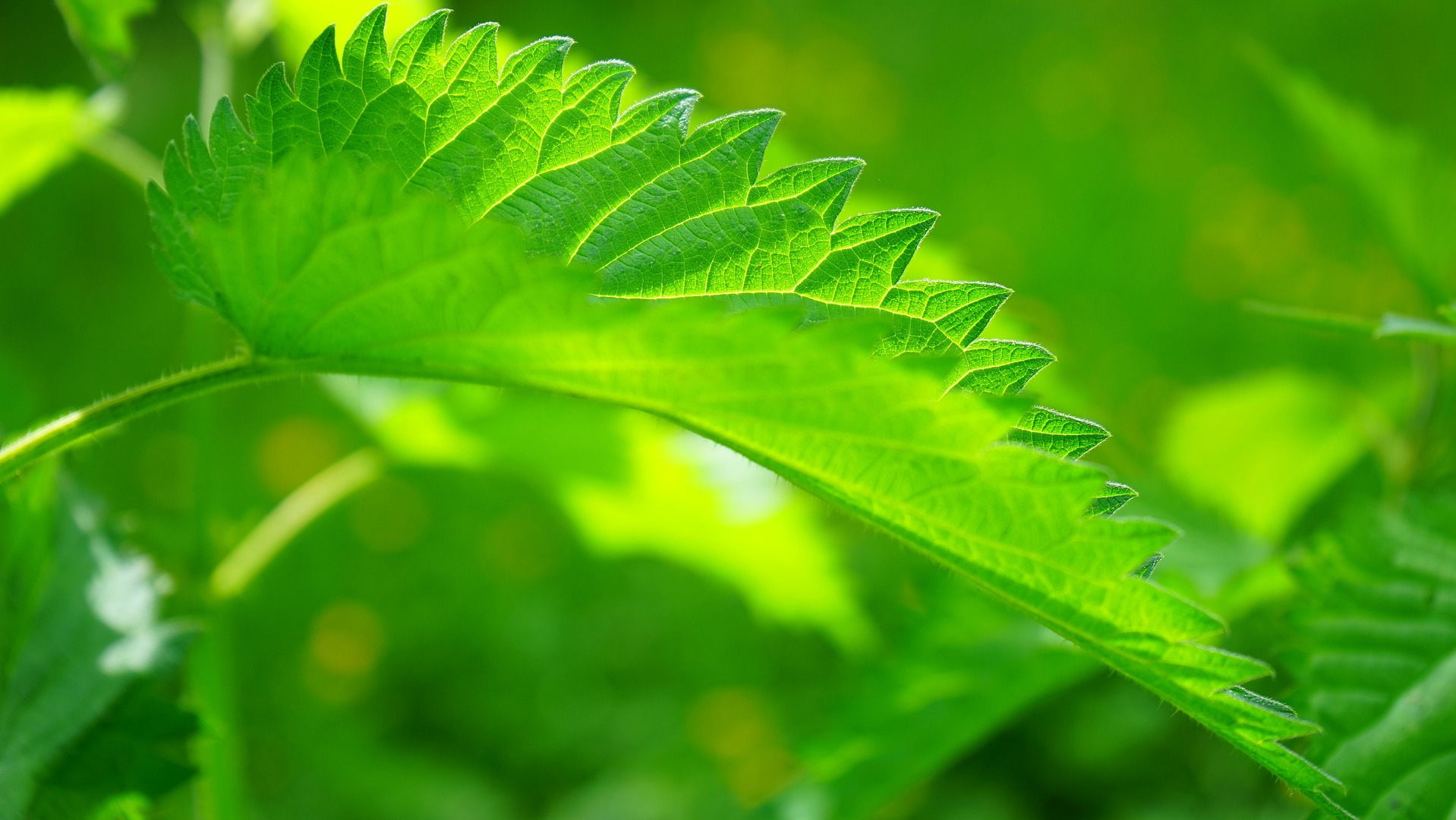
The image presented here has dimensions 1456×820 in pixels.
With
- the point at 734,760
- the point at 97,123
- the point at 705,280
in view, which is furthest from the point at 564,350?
the point at 734,760

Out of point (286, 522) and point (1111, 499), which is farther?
point (286, 522)

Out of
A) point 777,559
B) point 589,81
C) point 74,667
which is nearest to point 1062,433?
point 589,81

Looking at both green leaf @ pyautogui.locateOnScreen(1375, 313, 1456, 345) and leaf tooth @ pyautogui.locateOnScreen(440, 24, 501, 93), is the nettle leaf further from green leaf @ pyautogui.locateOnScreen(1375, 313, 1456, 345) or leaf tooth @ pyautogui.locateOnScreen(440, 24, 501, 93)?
green leaf @ pyautogui.locateOnScreen(1375, 313, 1456, 345)

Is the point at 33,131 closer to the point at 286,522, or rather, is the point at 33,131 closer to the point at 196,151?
the point at 286,522

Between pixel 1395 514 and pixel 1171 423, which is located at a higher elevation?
pixel 1171 423

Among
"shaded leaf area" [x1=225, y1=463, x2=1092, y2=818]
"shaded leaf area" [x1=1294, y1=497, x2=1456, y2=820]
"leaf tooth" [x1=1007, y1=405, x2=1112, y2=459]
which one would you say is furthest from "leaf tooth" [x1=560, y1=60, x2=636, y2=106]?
"shaded leaf area" [x1=225, y1=463, x2=1092, y2=818]

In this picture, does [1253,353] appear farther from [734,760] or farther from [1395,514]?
[1395,514]

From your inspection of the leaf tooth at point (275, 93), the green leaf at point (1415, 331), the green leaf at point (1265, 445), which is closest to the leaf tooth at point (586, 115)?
the leaf tooth at point (275, 93)
